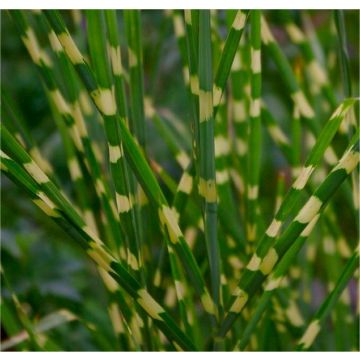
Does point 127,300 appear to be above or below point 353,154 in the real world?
below

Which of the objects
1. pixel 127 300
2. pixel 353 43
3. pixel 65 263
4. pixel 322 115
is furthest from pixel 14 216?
pixel 353 43

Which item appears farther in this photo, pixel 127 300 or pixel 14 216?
pixel 14 216

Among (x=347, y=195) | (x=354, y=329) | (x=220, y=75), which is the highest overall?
(x=220, y=75)

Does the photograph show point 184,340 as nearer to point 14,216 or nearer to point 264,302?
point 264,302

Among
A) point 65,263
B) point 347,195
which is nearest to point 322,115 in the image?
point 347,195
